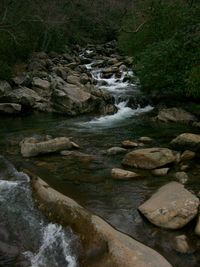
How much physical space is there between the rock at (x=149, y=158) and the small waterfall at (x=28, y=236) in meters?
3.09

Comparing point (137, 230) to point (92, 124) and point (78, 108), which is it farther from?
point (78, 108)

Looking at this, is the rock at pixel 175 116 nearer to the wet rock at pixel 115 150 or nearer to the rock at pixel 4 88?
the wet rock at pixel 115 150

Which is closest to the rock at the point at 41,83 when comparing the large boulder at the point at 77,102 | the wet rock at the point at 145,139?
the large boulder at the point at 77,102

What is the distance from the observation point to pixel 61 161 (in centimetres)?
1158

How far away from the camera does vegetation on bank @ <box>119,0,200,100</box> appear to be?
49.7 feet

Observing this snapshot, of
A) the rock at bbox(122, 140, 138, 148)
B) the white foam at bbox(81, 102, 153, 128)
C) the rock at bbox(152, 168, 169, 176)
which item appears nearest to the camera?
the rock at bbox(152, 168, 169, 176)

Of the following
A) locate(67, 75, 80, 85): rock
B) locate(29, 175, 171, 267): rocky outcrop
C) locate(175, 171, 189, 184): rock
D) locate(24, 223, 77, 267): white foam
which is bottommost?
locate(24, 223, 77, 267): white foam

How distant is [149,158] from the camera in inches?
425

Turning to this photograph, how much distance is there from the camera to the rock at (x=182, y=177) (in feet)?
32.4

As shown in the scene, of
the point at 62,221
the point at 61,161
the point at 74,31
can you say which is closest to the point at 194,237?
the point at 62,221

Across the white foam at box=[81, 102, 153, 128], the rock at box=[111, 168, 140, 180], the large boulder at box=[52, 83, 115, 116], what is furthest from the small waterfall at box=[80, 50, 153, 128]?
the rock at box=[111, 168, 140, 180]

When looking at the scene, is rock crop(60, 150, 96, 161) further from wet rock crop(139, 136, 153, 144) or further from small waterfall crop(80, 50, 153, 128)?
small waterfall crop(80, 50, 153, 128)

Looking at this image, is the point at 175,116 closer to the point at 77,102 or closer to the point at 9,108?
the point at 77,102

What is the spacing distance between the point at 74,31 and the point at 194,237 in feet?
145
